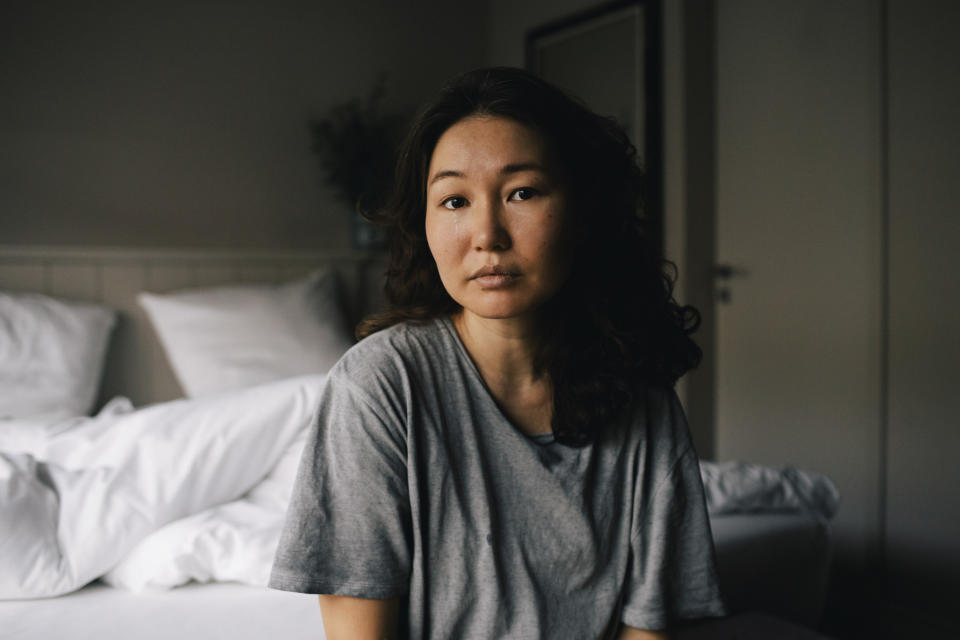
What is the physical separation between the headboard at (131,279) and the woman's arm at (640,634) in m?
1.66

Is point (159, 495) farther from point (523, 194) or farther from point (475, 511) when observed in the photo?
point (523, 194)

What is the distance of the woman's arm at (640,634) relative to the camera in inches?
35.9

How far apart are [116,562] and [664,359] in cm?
93

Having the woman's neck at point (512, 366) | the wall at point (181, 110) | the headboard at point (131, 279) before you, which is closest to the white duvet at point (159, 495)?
the woman's neck at point (512, 366)

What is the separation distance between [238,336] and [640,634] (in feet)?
6.27

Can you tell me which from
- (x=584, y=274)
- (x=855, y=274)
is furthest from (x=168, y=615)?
(x=855, y=274)

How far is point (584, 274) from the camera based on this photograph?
1.00 metres

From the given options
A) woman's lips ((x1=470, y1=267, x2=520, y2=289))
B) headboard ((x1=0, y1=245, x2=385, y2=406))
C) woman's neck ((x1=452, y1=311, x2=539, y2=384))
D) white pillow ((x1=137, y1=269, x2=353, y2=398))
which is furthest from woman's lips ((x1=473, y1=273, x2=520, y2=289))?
white pillow ((x1=137, y1=269, x2=353, y2=398))

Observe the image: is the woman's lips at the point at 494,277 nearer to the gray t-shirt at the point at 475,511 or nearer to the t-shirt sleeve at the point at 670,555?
the gray t-shirt at the point at 475,511

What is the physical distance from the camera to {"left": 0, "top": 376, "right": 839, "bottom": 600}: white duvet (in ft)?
3.76

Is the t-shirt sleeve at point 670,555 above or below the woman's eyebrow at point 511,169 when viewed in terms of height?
below

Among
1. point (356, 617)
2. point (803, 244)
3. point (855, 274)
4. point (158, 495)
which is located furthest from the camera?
point (803, 244)

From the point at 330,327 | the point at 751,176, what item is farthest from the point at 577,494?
the point at 751,176

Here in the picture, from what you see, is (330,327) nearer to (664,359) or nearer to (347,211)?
(347,211)
